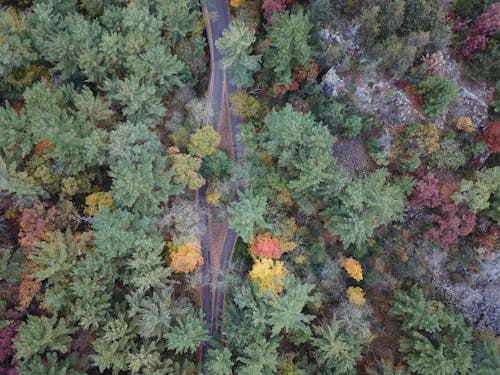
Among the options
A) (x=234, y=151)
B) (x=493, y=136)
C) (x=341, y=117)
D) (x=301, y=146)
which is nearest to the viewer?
(x=493, y=136)

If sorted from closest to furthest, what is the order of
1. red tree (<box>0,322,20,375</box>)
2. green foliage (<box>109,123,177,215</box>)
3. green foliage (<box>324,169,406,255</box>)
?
red tree (<box>0,322,20,375</box>)
green foliage (<box>109,123,177,215</box>)
green foliage (<box>324,169,406,255</box>)

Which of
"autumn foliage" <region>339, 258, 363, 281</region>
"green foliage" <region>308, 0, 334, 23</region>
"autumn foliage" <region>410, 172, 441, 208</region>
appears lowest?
"autumn foliage" <region>339, 258, 363, 281</region>

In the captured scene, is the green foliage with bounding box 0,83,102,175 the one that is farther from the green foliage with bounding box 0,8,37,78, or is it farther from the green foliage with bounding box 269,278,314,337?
the green foliage with bounding box 269,278,314,337

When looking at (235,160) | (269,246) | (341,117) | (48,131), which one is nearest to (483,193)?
(341,117)

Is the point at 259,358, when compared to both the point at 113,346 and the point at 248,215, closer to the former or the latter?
the point at 113,346

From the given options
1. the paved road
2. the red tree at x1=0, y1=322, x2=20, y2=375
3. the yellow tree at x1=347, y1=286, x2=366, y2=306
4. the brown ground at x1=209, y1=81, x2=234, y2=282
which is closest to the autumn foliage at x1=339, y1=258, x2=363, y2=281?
the yellow tree at x1=347, y1=286, x2=366, y2=306
